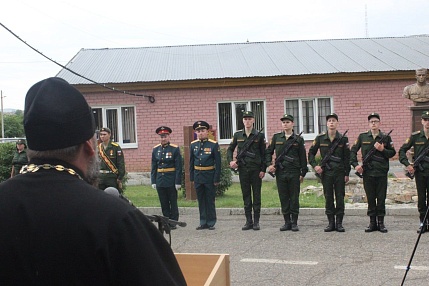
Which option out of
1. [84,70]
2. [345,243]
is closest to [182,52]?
[84,70]

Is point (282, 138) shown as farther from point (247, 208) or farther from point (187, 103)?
point (187, 103)

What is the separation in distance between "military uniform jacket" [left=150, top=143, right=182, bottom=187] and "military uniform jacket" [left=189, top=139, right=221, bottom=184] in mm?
360

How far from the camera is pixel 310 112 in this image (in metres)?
18.0

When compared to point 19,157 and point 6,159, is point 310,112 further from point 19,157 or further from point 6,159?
point 6,159

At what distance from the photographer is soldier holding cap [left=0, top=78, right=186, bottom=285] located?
1.54 m

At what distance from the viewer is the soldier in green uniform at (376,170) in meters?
9.20

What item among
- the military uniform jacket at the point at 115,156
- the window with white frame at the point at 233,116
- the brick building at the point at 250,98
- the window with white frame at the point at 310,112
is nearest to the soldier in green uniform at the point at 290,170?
the military uniform jacket at the point at 115,156

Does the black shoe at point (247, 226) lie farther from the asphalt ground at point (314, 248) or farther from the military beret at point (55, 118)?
the military beret at point (55, 118)

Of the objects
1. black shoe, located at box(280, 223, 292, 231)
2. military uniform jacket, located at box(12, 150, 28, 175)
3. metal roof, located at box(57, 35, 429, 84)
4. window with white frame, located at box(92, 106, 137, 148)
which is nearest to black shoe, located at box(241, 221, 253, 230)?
black shoe, located at box(280, 223, 292, 231)

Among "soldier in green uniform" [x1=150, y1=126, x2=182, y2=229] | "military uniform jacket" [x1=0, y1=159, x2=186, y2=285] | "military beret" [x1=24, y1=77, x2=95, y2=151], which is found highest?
"military beret" [x1=24, y1=77, x2=95, y2=151]

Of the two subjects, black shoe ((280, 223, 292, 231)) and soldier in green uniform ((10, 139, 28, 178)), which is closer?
black shoe ((280, 223, 292, 231))

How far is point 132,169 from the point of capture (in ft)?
58.6

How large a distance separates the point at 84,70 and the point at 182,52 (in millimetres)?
4342

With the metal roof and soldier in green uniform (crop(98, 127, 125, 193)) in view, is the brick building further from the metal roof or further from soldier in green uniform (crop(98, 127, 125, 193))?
soldier in green uniform (crop(98, 127, 125, 193))
